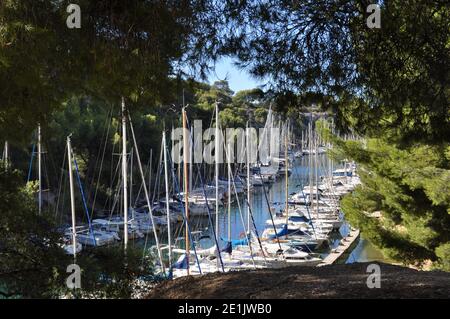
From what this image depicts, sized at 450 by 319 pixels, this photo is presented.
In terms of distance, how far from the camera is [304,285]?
4.92 m

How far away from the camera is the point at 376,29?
5.34 meters

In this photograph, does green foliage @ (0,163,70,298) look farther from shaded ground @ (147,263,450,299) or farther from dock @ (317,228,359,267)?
dock @ (317,228,359,267)

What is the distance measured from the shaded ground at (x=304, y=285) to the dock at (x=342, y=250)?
12569 millimetres

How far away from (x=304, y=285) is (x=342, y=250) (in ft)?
53.0

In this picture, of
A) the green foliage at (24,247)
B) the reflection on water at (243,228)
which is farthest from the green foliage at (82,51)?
the reflection on water at (243,228)

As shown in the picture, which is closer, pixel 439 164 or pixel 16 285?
pixel 16 285

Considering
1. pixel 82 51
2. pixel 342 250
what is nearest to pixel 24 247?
pixel 82 51

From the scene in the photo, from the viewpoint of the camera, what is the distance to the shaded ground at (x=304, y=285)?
4547mm

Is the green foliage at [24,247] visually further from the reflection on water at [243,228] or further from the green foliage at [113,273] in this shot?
the reflection on water at [243,228]

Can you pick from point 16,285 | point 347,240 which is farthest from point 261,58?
point 347,240

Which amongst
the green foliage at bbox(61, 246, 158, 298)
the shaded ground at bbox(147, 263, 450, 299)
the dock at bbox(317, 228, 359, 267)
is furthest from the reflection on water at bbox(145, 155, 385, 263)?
the green foliage at bbox(61, 246, 158, 298)

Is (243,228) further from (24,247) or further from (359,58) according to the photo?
(24,247)
